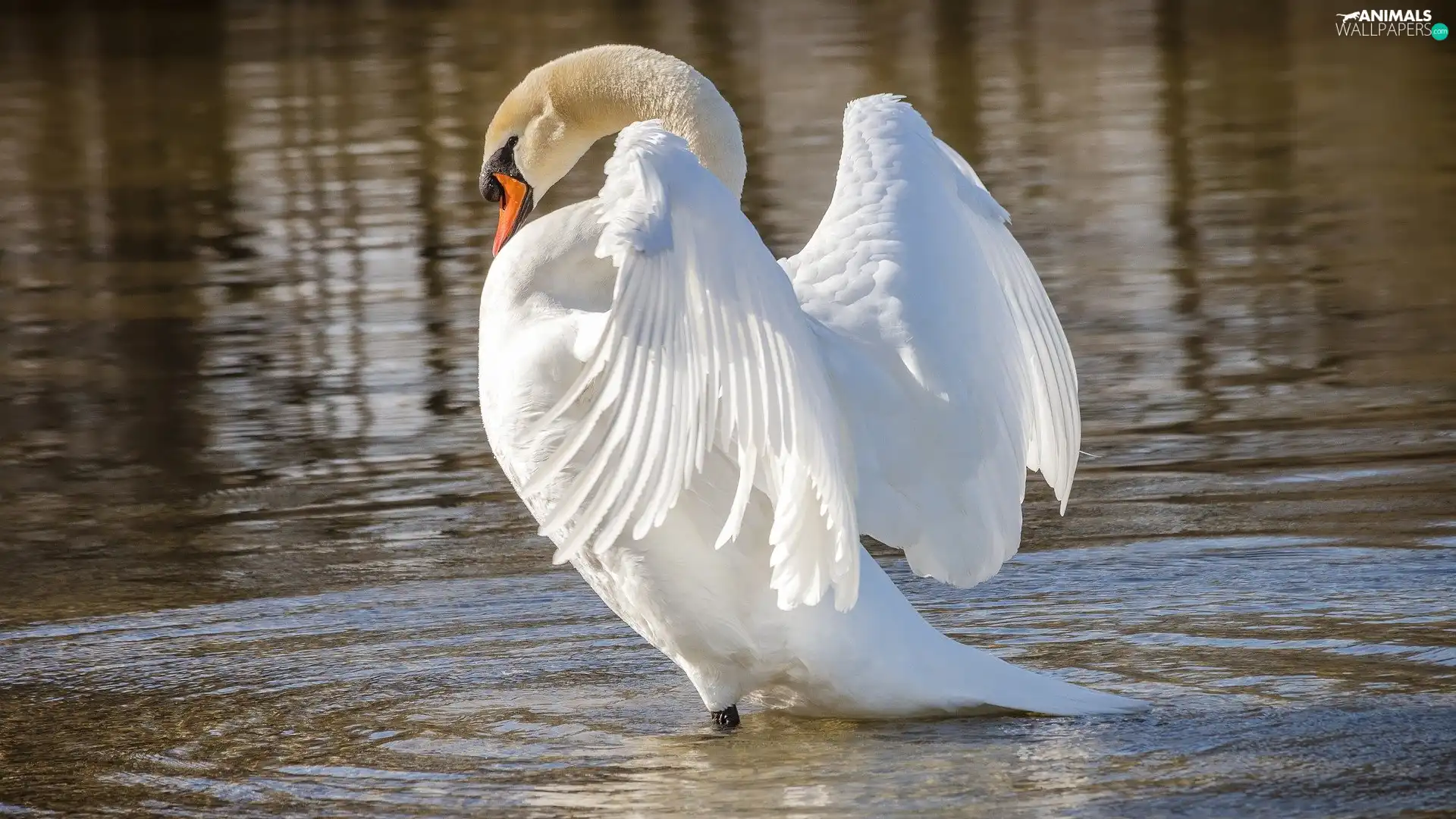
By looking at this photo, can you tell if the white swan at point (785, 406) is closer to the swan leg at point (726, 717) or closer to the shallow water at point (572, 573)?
the swan leg at point (726, 717)

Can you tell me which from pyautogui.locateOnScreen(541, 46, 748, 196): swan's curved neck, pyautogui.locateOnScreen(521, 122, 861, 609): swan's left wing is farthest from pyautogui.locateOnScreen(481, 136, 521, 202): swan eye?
pyautogui.locateOnScreen(521, 122, 861, 609): swan's left wing

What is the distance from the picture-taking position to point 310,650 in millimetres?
6285

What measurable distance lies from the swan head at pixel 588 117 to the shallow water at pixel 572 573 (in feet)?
3.82

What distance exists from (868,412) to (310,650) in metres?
1.75

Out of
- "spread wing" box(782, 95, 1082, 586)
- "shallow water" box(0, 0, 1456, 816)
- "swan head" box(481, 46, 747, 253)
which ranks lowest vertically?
"shallow water" box(0, 0, 1456, 816)

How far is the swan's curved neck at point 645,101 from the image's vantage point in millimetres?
6078

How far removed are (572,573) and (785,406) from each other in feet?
7.51

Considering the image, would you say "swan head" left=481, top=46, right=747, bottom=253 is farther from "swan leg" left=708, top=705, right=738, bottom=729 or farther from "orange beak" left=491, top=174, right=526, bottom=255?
"swan leg" left=708, top=705, right=738, bottom=729

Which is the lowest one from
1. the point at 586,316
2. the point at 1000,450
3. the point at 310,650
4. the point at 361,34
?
the point at 361,34

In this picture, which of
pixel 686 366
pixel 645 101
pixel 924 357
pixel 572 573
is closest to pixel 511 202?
pixel 645 101

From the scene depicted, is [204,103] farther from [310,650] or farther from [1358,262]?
[310,650]

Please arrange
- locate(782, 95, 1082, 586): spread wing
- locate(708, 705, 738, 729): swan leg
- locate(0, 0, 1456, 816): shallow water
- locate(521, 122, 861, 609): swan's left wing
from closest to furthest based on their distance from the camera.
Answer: locate(521, 122, 861, 609): swan's left wing < locate(0, 0, 1456, 816): shallow water < locate(782, 95, 1082, 586): spread wing < locate(708, 705, 738, 729): swan leg

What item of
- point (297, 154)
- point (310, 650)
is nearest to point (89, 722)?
point (310, 650)

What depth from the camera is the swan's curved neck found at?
6.08 meters
